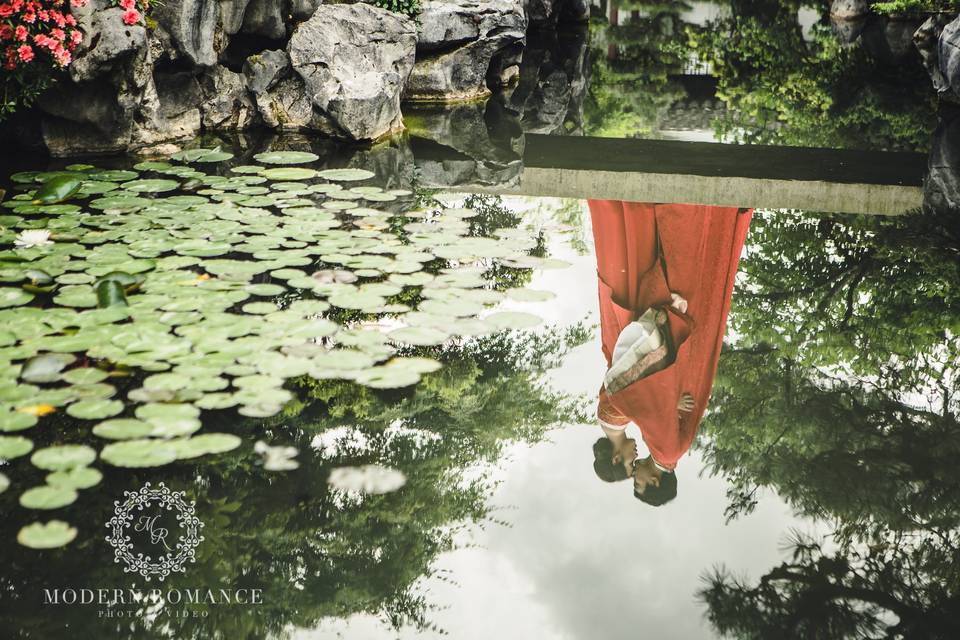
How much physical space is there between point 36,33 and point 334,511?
5106mm

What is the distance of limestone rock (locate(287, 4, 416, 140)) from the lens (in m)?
8.28

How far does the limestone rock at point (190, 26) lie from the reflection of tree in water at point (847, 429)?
5220 mm

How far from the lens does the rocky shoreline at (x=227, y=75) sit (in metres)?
7.14

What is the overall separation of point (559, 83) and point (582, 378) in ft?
32.0

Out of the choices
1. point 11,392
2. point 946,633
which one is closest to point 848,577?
point 946,633

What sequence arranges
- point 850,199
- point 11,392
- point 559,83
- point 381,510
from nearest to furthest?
point 381,510 < point 11,392 < point 850,199 < point 559,83

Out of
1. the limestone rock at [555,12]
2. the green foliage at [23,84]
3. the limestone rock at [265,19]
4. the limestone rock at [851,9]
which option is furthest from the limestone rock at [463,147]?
the limestone rock at [851,9]

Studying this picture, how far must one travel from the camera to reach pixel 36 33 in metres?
6.43

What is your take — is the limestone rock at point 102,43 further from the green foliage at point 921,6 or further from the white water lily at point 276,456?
the green foliage at point 921,6

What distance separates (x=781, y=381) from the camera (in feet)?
13.9

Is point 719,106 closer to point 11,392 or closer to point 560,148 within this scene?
point 560,148

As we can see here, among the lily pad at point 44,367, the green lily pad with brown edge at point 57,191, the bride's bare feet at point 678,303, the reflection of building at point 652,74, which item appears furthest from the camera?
the reflection of building at point 652,74

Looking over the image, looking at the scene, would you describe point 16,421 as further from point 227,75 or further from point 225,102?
point 227,75

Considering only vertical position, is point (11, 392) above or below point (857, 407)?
above
